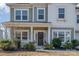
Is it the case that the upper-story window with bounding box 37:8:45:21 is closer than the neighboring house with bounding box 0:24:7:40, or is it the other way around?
the neighboring house with bounding box 0:24:7:40

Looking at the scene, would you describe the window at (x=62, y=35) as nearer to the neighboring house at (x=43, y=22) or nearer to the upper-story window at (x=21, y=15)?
the neighboring house at (x=43, y=22)

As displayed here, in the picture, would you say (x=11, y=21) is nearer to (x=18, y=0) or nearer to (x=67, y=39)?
(x=67, y=39)

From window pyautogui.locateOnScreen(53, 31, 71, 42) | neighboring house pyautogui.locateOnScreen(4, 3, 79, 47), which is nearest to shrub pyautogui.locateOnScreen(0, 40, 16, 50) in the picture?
neighboring house pyautogui.locateOnScreen(4, 3, 79, 47)

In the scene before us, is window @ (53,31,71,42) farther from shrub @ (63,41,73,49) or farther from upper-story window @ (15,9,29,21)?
upper-story window @ (15,9,29,21)

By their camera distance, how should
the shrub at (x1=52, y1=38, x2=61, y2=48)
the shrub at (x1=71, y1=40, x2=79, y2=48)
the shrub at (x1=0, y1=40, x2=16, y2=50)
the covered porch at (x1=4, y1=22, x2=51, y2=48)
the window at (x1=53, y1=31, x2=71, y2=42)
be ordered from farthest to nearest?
1. the window at (x1=53, y1=31, x2=71, y2=42)
2. the covered porch at (x1=4, y1=22, x2=51, y2=48)
3. the shrub at (x1=52, y1=38, x2=61, y2=48)
4. the shrub at (x1=71, y1=40, x2=79, y2=48)
5. the shrub at (x1=0, y1=40, x2=16, y2=50)

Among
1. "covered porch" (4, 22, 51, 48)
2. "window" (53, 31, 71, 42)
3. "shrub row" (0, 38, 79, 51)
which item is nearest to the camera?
"shrub row" (0, 38, 79, 51)

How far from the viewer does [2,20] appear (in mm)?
20516

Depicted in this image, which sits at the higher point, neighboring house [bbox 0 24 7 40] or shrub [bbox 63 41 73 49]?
neighboring house [bbox 0 24 7 40]

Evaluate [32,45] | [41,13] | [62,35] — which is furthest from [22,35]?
[32,45]

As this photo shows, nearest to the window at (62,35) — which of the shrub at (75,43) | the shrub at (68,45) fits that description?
the shrub at (75,43)

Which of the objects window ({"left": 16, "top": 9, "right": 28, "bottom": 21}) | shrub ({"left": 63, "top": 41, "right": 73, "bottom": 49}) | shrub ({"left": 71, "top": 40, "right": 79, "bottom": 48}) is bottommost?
shrub ({"left": 63, "top": 41, "right": 73, "bottom": 49})

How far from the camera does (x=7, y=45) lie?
16.8 meters

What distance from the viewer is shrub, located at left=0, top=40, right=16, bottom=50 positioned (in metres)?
16.9

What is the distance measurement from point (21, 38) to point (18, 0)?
10.8 metres
